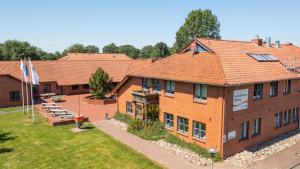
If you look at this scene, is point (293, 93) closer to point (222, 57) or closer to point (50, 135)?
point (222, 57)

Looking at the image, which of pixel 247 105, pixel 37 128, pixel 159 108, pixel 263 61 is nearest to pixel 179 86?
pixel 159 108

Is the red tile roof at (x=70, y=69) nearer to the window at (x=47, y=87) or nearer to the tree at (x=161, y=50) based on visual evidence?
the window at (x=47, y=87)

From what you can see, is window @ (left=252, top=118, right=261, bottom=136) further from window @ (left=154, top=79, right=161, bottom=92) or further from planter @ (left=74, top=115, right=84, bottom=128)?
planter @ (left=74, top=115, right=84, bottom=128)

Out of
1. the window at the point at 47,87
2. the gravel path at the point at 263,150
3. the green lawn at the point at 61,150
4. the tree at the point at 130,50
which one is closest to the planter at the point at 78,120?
the green lawn at the point at 61,150

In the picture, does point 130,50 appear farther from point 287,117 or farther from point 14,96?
point 287,117

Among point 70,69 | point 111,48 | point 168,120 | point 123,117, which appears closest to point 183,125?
point 168,120

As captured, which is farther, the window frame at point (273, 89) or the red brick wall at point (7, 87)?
the red brick wall at point (7, 87)
